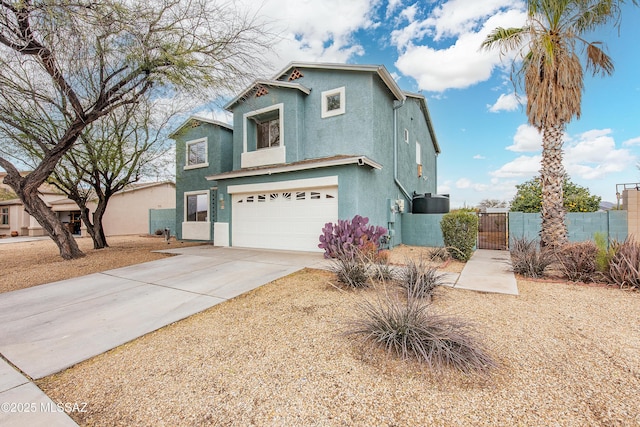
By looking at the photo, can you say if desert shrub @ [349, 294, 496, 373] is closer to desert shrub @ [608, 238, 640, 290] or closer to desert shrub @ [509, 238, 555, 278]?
desert shrub @ [509, 238, 555, 278]

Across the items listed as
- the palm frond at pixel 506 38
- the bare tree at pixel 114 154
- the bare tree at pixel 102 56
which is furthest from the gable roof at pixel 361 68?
the bare tree at pixel 114 154

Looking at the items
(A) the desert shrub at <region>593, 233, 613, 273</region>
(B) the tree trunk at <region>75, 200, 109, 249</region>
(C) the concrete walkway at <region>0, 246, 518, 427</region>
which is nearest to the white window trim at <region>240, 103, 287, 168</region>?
(C) the concrete walkway at <region>0, 246, 518, 427</region>

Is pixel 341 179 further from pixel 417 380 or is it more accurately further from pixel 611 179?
pixel 611 179

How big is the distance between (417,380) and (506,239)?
34.2ft

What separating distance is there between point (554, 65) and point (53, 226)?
16.8 metres

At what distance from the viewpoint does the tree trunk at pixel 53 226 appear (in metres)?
8.98

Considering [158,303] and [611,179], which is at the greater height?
[611,179]

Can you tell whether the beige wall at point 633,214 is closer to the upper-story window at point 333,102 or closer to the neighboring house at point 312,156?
the neighboring house at point 312,156

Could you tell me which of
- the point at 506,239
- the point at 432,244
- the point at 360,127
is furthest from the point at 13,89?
the point at 506,239

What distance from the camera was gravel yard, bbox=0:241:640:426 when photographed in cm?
216

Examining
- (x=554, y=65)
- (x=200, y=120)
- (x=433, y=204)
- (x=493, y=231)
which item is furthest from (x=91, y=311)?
(x=554, y=65)

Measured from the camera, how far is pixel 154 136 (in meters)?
12.1

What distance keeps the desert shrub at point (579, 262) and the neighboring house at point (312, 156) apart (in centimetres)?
520

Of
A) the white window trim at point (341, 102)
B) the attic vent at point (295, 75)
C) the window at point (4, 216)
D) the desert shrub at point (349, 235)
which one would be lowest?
the desert shrub at point (349, 235)
